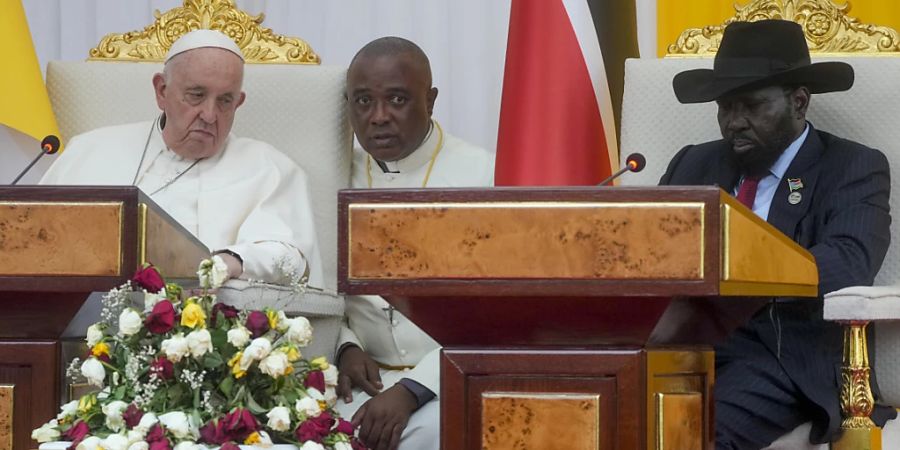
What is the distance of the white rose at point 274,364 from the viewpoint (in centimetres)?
264

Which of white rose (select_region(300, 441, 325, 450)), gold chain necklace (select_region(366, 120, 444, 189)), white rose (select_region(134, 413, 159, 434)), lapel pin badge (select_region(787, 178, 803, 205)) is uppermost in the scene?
gold chain necklace (select_region(366, 120, 444, 189))

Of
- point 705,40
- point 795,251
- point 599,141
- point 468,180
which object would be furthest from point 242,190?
point 795,251

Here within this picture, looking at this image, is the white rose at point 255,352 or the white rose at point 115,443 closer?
the white rose at point 115,443

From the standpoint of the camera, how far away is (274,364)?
2.64 meters

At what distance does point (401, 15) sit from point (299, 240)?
180 cm

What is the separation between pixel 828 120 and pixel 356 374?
1.44m

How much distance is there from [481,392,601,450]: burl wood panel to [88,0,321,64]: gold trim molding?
239 centimetres

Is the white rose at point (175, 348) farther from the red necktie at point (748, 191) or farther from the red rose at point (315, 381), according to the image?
the red necktie at point (748, 191)

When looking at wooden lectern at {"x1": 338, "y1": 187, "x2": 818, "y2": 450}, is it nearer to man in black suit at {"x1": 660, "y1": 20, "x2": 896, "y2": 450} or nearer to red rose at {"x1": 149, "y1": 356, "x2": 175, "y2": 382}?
red rose at {"x1": 149, "y1": 356, "x2": 175, "y2": 382}

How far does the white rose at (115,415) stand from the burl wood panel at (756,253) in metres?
1.14

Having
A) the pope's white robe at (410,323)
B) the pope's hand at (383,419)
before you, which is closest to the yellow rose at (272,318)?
the pope's hand at (383,419)

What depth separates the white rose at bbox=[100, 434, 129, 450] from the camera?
2.51m

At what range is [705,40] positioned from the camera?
416 centimetres

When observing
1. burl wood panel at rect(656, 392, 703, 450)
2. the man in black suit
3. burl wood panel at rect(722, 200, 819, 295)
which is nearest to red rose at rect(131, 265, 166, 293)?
burl wood panel at rect(656, 392, 703, 450)
